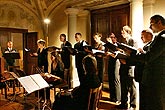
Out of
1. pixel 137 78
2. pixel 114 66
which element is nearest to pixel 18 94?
pixel 114 66

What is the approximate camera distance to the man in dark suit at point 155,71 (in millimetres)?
2598

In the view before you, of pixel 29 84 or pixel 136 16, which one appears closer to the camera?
pixel 29 84

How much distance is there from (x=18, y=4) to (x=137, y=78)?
22.5 ft

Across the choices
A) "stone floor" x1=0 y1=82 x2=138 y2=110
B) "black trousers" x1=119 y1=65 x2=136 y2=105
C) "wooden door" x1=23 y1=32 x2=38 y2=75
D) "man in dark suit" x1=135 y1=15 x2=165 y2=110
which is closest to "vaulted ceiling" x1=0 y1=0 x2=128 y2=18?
"wooden door" x1=23 y1=32 x2=38 y2=75

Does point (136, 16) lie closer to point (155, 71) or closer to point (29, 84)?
point (155, 71)

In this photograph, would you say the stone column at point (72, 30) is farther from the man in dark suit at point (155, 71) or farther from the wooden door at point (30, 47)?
the man in dark suit at point (155, 71)

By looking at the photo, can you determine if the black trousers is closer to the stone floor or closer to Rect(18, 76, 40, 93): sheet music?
the stone floor

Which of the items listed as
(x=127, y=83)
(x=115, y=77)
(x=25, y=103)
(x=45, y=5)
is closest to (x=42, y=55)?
(x=25, y=103)

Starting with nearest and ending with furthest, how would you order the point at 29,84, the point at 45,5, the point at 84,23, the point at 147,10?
the point at 29,84 → the point at 147,10 → the point at 84,23 → the point at 45,5

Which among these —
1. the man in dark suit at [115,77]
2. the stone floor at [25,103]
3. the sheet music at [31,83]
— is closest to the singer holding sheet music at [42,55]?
the stone floor at [25,103]

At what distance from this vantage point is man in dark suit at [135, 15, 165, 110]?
8.52 ft

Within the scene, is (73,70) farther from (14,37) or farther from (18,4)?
(14,37)

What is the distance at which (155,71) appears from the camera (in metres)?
2.65

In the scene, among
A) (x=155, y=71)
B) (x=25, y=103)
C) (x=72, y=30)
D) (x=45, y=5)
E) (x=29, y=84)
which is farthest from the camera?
(x=45, y=5)
